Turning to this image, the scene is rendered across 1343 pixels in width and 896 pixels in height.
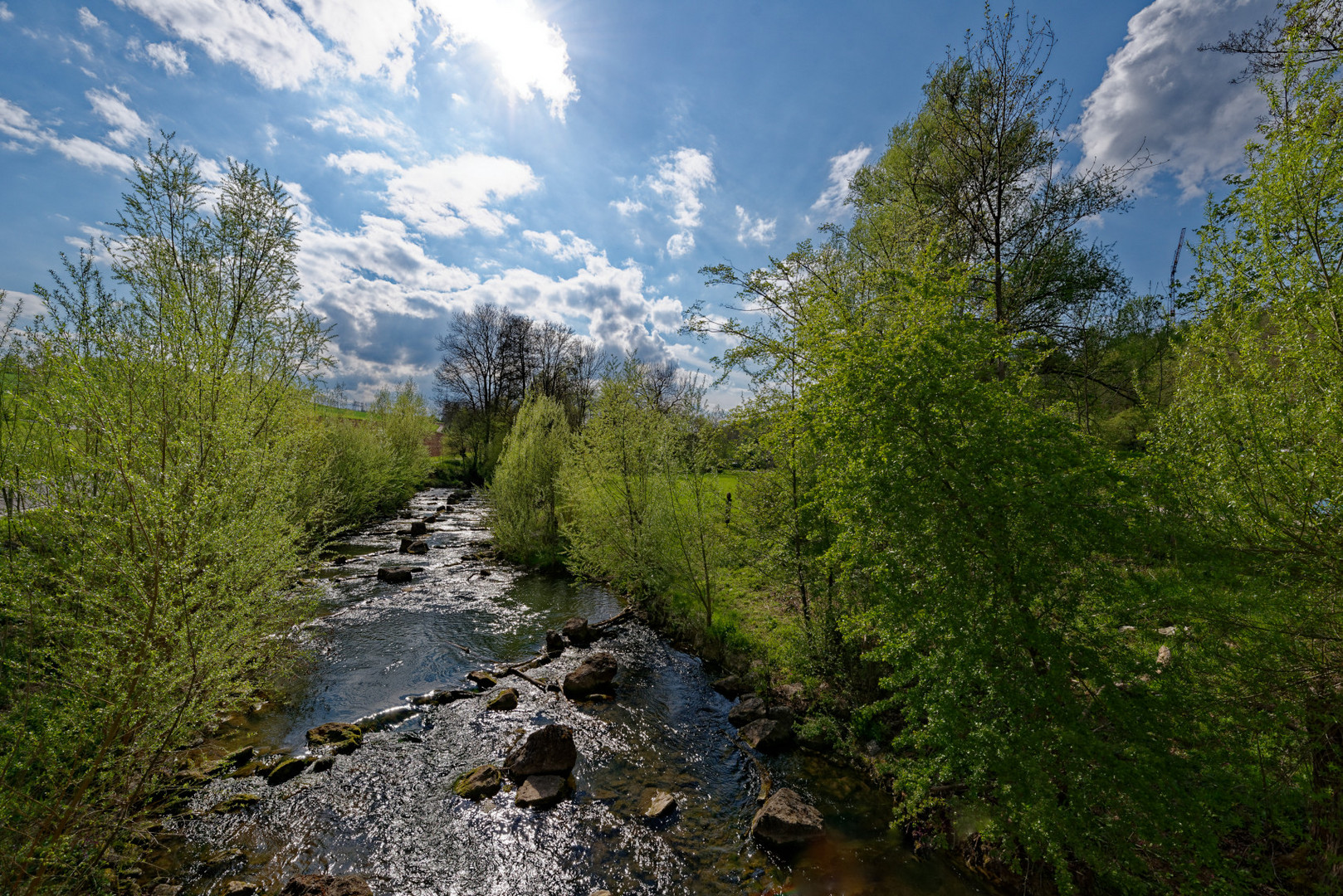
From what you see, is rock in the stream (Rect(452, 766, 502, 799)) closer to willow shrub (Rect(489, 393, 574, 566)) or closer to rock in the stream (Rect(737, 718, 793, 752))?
rock in the stream (Rect(737, 718, 793, 752))

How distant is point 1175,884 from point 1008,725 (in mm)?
1284

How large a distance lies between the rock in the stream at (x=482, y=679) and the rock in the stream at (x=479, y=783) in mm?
2393

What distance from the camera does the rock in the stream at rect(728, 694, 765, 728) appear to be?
731 centimetres

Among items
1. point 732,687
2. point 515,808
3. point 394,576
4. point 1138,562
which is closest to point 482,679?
point 515,808

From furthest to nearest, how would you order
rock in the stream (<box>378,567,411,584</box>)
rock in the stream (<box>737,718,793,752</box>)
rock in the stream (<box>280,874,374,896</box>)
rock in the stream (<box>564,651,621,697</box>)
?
rock in the stream (<box>378,567,411,584</box>)
rock in the stream (<box>564,651,621,697</box>)
rock in the stream (<box>737,718,793,752</box>)
rock in the stream (<box>280,874,374,896</box>)

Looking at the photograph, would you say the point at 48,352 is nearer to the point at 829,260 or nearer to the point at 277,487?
the point at 277,487

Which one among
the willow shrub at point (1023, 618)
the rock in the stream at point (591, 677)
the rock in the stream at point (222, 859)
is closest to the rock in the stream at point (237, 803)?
the rock in the stream at point (222, 859)

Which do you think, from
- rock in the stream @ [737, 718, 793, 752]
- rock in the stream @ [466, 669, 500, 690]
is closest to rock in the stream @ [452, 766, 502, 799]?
rock in the stream @ [466, 669, 500, 690]

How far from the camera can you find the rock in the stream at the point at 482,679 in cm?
828

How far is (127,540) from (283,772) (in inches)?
142

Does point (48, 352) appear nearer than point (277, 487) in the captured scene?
Yes

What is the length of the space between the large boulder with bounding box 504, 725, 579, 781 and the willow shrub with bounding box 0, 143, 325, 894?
10.1 ft

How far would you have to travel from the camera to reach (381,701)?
7.53 m

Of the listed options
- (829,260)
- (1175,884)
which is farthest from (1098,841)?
(829,260)
